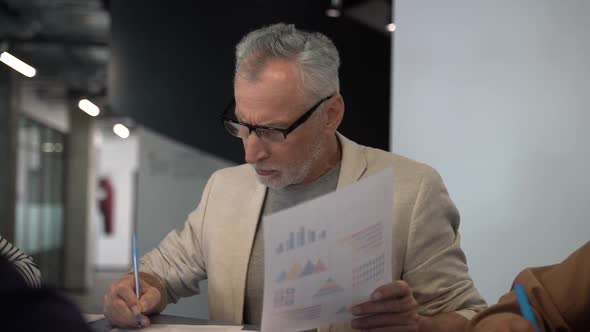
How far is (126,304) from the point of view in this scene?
1.74 metres

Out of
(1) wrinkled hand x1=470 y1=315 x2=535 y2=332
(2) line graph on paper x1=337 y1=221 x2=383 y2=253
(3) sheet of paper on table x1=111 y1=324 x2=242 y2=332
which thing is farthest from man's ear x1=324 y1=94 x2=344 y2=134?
(1) wrinkled hand x1=470 y1=315 x2=535 y2=332

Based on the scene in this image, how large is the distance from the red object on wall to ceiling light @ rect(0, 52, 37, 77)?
18096mm

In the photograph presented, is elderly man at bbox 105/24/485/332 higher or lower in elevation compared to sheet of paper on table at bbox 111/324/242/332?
higher

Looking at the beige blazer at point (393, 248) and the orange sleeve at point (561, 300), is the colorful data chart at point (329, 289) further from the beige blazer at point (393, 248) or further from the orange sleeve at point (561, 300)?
the beige blazer at point (393, 248)

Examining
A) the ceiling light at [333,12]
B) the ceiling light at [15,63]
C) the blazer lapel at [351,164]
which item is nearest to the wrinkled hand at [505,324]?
the blazer lapel at [351,164]

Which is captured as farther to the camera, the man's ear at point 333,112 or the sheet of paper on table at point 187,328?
the man's ear at point 333,112

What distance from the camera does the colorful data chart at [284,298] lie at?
129cm

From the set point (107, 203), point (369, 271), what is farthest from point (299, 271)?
point (107, 203)

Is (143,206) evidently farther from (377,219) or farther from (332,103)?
(377,219)

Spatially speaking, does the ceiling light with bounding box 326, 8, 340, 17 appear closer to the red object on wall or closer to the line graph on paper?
the line graph on paper

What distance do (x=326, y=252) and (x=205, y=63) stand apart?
12.9 feet

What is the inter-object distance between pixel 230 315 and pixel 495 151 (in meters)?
1.80

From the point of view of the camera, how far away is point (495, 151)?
332cm

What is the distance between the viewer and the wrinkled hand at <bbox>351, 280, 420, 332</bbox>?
1405 mm
